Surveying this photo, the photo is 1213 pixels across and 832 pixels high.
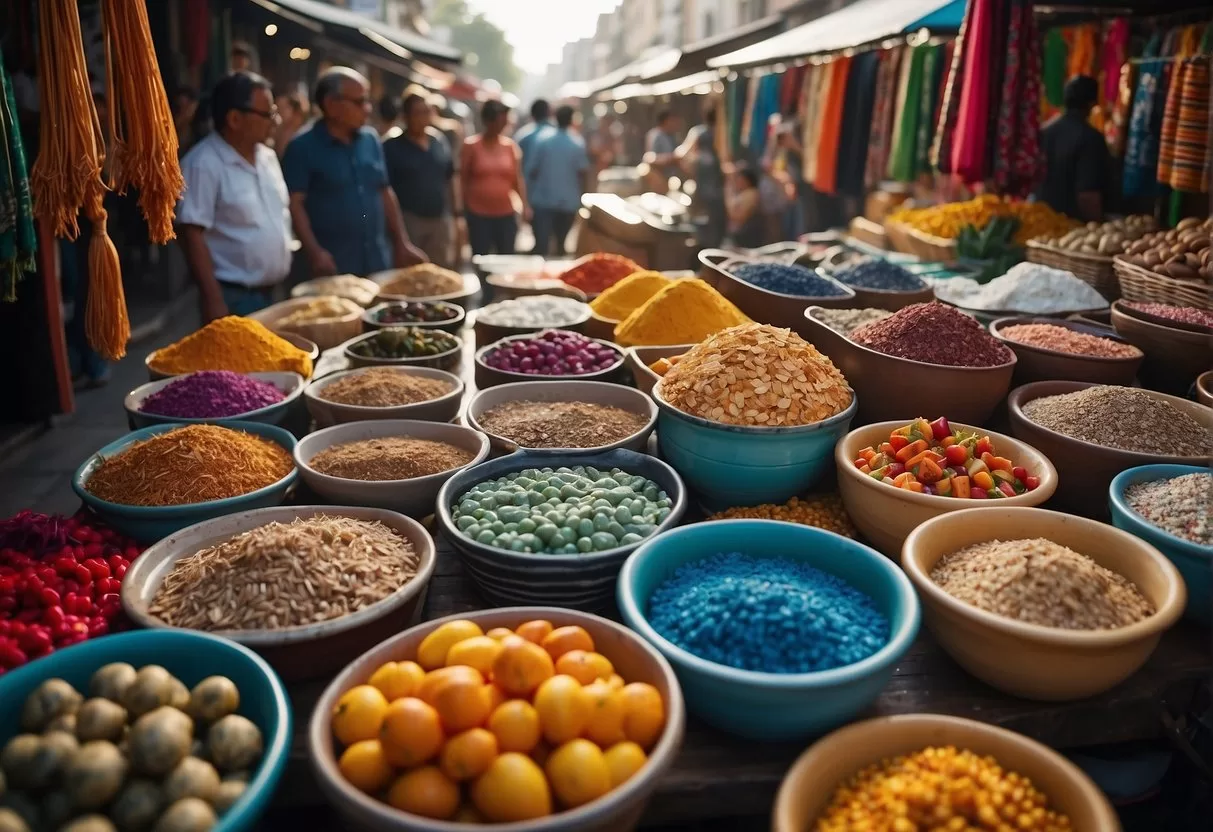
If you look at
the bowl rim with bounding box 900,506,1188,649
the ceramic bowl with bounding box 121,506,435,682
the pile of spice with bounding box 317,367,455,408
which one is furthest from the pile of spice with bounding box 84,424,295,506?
the bowl rim with bounding box 900,506,1188,649

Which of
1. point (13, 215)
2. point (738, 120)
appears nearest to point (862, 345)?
point (13, 215)

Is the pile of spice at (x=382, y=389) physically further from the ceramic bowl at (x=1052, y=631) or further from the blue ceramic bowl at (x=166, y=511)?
the ceramic bowl at (x=1052, y=631)

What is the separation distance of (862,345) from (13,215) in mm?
Result: 2111

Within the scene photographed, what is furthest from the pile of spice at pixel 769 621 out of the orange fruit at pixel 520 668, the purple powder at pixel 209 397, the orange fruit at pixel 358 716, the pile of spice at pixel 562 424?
the purple powder at pixel 209 397

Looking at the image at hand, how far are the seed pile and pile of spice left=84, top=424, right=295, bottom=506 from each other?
1453 millimetres

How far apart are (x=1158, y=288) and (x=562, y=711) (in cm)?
256

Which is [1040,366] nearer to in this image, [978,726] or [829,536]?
[829,536]

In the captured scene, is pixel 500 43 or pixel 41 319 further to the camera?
pixel 500 43

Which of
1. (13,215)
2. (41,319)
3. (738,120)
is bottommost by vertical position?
(41,319)

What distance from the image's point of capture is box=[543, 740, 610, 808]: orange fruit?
1.06m

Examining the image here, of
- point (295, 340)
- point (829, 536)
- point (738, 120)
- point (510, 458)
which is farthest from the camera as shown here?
point (738, 120)

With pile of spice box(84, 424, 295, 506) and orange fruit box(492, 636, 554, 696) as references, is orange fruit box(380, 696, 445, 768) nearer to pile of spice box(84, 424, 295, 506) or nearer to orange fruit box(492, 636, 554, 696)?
orange fruit box(492, 636, 554, 696)

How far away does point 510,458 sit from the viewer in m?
1.86

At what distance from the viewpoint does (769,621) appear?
1.31 m
